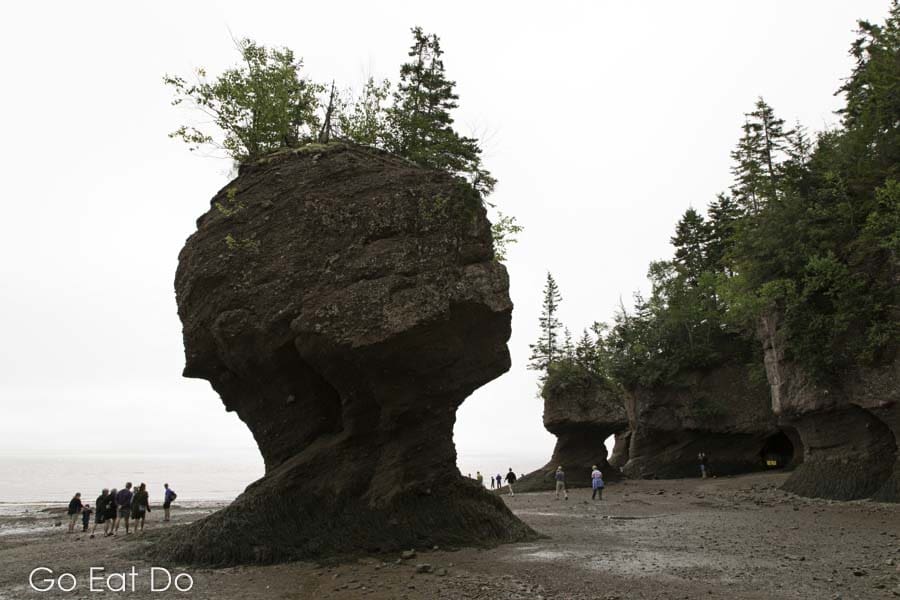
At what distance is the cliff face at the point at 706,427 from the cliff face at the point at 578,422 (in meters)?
3.16

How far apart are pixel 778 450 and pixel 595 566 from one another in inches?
1505

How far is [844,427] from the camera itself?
2481 cm

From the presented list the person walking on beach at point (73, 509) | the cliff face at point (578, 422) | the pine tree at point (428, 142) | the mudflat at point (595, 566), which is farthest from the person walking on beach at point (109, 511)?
the cliff face at point (578, 422)

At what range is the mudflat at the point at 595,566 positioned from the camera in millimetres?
10453

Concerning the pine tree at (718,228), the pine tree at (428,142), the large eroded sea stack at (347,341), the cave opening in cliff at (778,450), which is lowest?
the cave opening in cliff at (778,450)

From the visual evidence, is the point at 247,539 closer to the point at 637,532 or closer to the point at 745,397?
the point at 637,532

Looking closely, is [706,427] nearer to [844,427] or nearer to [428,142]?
[844,427]

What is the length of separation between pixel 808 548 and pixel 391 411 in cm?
1079

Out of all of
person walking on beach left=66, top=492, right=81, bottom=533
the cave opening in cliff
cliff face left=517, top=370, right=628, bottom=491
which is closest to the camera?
person walking on beach left=66, top=492, right=81, bottom=533

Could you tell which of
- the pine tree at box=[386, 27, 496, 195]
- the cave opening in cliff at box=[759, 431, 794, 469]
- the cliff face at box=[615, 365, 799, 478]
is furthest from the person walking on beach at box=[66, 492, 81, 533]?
the cave opening in cliff at box=[759, 431, 794, 469]

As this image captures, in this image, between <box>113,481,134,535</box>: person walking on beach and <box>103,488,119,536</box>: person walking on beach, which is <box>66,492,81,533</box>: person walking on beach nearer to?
<box>103,488,119,536</box>: person walking on beach

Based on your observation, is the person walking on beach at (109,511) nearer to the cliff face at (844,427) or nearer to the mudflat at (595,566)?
the mudflat at (595,566)

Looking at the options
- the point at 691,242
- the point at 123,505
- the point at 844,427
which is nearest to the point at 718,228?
the point at 691,242

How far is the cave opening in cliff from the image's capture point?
137ft
